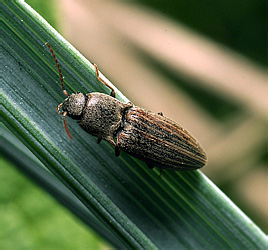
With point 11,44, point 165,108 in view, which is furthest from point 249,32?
point 11,44

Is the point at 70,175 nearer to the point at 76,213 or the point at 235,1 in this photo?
the point at 76,213

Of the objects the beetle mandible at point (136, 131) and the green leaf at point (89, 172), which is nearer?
the green leaf at point (89, 172)

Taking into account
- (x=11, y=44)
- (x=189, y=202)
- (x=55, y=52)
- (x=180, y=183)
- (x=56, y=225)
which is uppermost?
(x=11, y=44)

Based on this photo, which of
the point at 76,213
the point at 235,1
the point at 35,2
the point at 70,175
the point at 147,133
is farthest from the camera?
the point at 235,1

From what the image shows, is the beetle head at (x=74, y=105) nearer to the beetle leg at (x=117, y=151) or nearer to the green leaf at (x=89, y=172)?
the green leaf at (x=89, y=172)

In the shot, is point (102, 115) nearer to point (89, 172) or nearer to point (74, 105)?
point (74, 105)

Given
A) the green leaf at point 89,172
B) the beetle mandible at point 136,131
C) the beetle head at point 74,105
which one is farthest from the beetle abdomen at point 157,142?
the beetle head at point 74,105


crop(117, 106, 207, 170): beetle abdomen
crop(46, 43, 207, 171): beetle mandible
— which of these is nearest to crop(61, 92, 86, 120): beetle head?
crop(46, 43, 207, 171): beetle mandible

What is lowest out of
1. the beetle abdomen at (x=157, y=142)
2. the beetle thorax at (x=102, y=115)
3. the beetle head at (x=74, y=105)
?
the beetle abdomen at (x=157, y=142)

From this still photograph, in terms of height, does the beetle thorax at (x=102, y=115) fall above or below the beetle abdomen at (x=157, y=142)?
above
